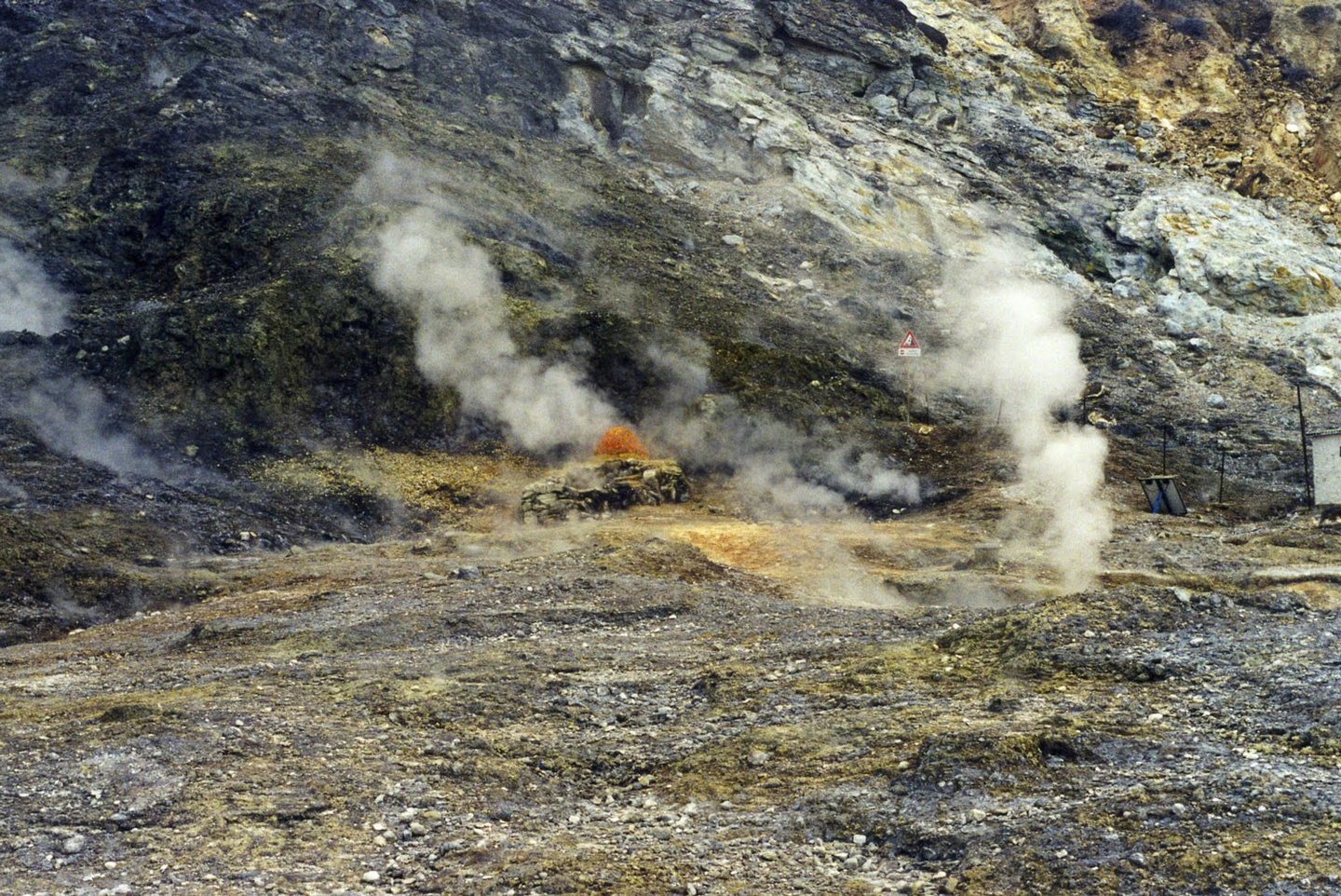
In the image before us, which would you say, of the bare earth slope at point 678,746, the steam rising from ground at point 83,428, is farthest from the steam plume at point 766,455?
the steam rising from ground at point 83,428

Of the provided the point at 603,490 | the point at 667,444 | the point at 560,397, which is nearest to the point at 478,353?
the point at 560,397

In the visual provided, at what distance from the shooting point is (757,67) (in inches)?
1148

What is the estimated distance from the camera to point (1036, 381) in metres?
20.8

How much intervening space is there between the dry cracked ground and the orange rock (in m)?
5.88

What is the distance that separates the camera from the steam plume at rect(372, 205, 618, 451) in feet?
61.6

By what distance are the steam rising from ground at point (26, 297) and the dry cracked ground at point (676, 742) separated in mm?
9212

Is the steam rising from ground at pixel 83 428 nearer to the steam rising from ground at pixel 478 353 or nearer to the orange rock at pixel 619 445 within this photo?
the steam rising from ground at pixel 478 353

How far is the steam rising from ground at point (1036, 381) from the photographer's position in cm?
1627

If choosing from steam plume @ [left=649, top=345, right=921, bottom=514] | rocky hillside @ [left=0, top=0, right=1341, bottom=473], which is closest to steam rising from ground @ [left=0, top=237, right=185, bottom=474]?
rocky hillside @ [left=0, top=0, right=1341, bottom=473]

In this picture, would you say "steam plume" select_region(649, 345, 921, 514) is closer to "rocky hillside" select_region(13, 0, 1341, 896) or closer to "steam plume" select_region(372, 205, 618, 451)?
"rocky hillside" select_region(13, 0, 1341, 896)

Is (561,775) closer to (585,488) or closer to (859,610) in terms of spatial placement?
(859,610)

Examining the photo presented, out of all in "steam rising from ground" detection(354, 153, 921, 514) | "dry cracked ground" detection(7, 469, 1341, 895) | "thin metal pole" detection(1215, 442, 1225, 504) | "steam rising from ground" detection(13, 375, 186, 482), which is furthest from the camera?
"thin metal pole" detection(1215, 442, 1225, 504)

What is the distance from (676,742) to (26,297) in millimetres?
16173

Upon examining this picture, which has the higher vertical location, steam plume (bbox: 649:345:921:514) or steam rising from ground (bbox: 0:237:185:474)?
steam plume (bbox: 649:345:921:514)
